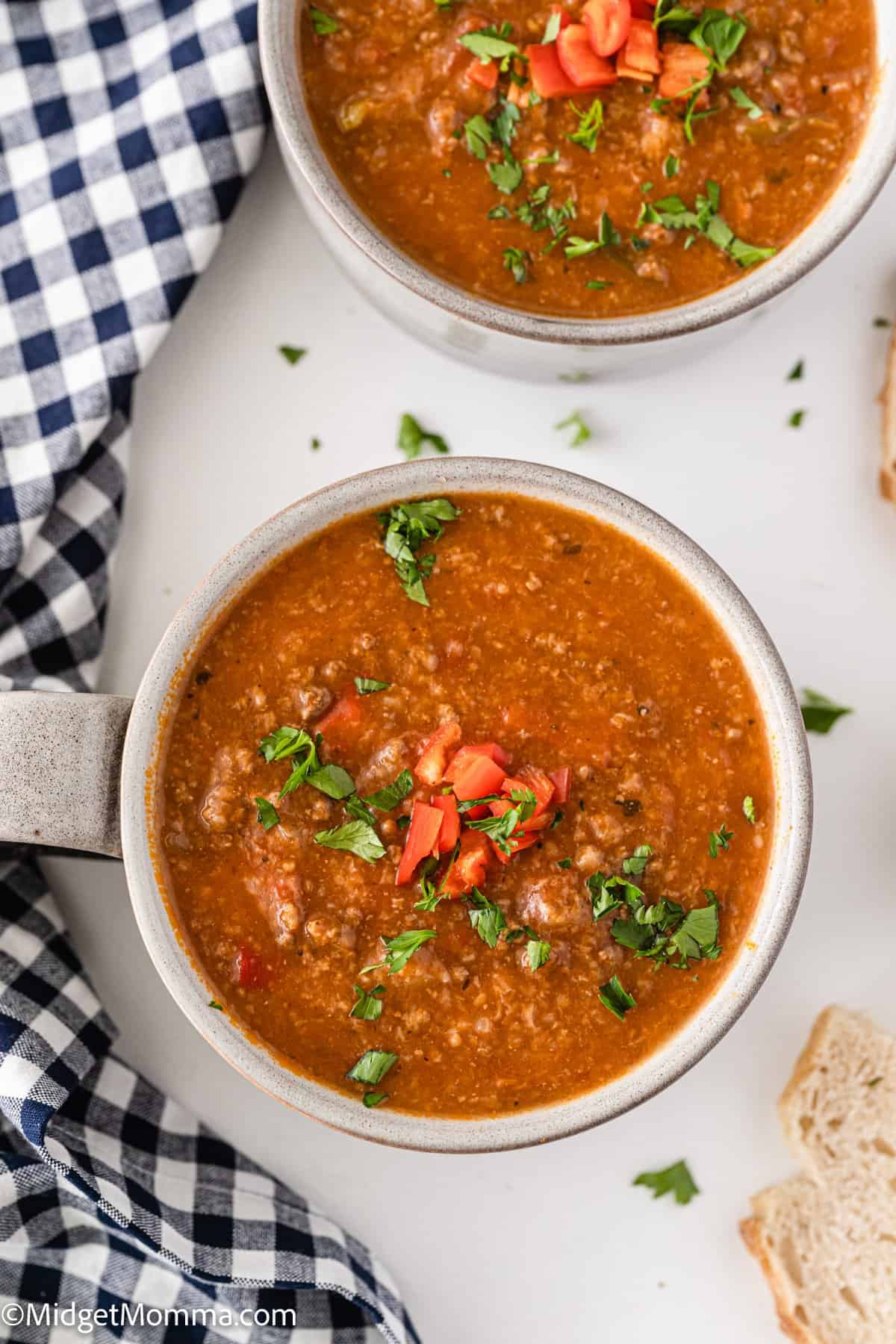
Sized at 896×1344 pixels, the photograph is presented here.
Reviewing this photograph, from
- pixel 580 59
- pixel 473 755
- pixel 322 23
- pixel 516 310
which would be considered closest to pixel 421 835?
pixel 473 755

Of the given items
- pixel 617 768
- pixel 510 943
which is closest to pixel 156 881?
pixel 510 943

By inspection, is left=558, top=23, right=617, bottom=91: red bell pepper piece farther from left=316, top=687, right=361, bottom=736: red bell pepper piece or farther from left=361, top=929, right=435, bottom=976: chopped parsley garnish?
left=361, top=929, right=435, bottom=976: chopped parsley garnish

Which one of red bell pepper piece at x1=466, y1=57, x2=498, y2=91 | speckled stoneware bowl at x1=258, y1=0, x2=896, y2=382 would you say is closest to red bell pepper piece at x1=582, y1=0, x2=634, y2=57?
red bell pepper piece at x1=466, y1=57, x2=498, y2=91

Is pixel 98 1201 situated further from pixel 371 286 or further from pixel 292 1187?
pixel 371 286

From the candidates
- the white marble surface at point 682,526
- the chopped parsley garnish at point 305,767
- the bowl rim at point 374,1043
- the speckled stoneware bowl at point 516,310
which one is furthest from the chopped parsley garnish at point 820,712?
the chopped parsley garnish at point 305,767

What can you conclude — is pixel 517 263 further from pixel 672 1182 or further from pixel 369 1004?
pixel 672 1182
